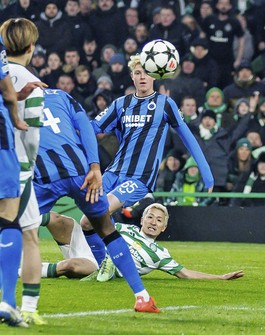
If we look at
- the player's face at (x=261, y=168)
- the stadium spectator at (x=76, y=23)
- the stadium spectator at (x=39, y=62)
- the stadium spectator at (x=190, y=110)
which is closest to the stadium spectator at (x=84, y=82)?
the stadium spectator at (x=39, y=62)

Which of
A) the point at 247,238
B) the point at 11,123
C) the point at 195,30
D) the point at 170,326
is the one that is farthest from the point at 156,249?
the point at 195,30

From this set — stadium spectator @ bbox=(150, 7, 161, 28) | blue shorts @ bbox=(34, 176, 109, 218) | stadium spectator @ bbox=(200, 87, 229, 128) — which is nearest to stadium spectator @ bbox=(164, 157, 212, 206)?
stadium spectator @ bbox=(200, 87, 229, 128)

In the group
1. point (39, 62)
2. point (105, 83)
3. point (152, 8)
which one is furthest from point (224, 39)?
point (39, 62)

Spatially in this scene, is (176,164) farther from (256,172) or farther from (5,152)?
(5,152)

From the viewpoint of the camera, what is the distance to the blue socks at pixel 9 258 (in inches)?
238

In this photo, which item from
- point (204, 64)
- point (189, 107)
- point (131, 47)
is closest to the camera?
point (189, 107)

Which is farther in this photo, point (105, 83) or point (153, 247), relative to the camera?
point (105, 83)

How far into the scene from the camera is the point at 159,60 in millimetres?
10195

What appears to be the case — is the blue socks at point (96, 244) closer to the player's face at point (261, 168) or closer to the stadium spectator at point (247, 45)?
the player's face at point (261, 168)

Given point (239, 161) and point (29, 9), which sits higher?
point (29, 9)

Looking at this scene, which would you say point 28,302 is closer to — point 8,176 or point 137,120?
point 8,176

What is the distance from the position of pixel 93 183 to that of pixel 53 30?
12934mm

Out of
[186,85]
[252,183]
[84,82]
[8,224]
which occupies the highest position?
[8,224]

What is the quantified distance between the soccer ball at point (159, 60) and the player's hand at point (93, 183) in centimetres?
308
